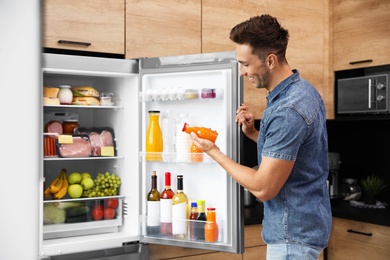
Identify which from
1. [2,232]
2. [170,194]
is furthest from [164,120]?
[2,232]

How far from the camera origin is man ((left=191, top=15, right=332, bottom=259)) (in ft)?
5.96

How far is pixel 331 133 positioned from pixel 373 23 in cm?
86

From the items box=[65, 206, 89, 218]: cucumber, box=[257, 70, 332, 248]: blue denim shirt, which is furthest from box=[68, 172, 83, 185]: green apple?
box=[257, 70, 332, 248]: blue denim shirt

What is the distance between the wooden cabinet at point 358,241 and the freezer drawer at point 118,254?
114 cm

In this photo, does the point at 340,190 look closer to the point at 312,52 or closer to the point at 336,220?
the point at 336,220

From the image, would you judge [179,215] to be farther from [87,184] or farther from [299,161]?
[299,161]

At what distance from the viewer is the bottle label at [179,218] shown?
2.41m

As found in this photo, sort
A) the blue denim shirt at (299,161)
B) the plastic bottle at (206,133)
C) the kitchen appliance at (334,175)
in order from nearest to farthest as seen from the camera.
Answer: the blue denim shirt at (299,161), the plastic bottle at (206,133), the kitchen appliance at (334,175)

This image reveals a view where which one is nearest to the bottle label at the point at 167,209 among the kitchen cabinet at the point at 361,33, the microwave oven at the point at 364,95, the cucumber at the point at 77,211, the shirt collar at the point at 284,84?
the cucumber at the point at 77,211

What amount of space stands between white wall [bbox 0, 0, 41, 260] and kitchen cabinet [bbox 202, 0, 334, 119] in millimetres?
1145

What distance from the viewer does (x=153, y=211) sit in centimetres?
249

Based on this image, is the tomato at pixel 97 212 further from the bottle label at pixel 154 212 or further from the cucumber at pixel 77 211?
the bottle label at pixel 154 212

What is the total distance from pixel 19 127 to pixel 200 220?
0.85 metres

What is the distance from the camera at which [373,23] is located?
3111 millimetres
